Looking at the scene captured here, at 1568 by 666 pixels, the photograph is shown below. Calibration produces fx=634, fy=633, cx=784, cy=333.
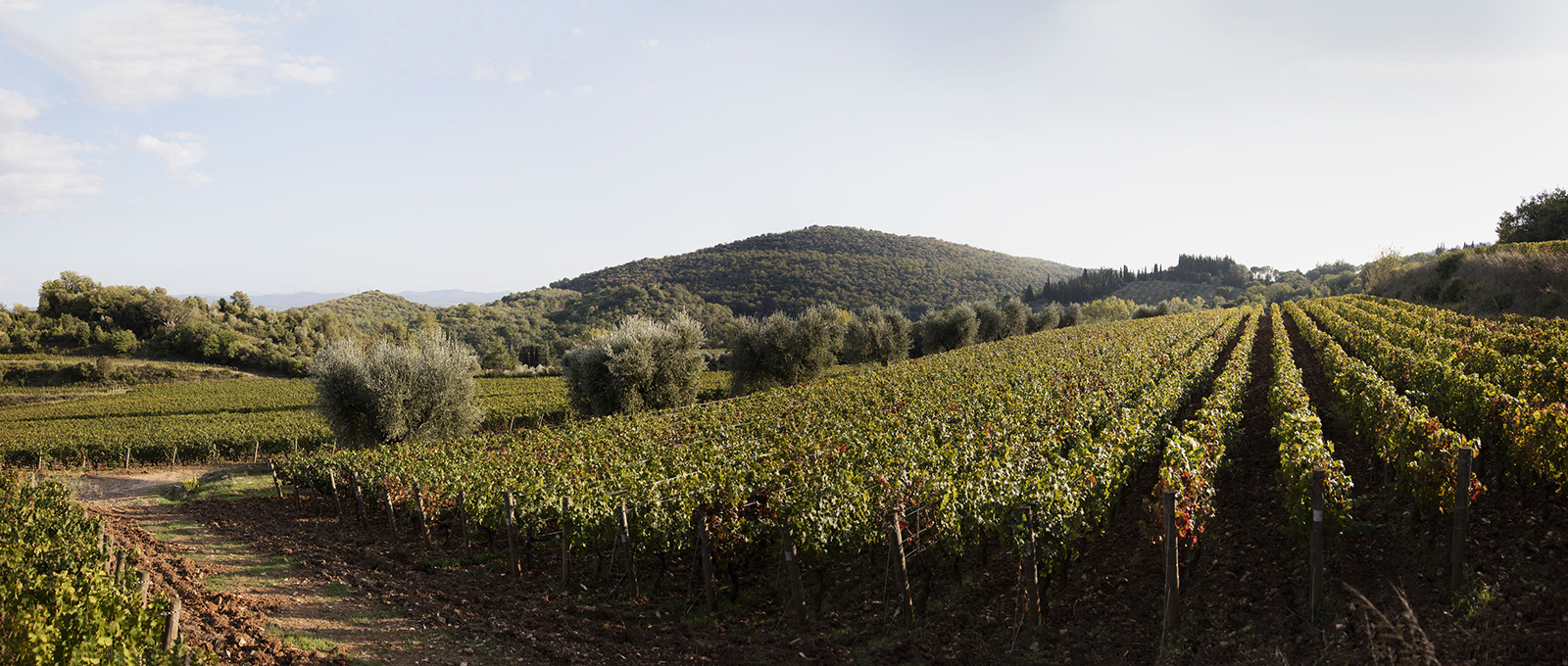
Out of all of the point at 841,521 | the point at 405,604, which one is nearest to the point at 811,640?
the point at 841,521

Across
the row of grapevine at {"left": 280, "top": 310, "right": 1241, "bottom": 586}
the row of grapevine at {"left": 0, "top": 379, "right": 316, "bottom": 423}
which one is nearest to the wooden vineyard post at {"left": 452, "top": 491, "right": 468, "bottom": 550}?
the row of grapevine at {"left": 280, "top": 310, "right": 1241, "bottom": 586}

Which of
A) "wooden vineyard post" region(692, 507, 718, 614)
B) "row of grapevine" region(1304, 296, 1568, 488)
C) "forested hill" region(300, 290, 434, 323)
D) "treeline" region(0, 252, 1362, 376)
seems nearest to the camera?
"row of grapevine" region(1304, 296, 1568, 488)

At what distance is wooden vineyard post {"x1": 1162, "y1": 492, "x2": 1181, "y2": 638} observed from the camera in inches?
269

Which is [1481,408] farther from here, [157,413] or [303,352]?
[303,352]

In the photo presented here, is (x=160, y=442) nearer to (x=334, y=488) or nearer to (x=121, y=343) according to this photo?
(x=334, y=488)

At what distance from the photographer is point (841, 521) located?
870 cm

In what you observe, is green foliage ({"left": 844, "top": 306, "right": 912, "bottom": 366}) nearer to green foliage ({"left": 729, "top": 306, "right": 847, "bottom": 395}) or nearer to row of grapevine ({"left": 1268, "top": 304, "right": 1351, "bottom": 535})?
green foliage ({"left": 729, "top": 306, "right": 847, "bottom": 395})

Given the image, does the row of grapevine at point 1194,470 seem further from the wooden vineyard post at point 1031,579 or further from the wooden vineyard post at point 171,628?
the wooden vineyard post at point 171,628

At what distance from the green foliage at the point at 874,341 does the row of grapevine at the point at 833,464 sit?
31.4 metres

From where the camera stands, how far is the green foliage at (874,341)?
177 feet

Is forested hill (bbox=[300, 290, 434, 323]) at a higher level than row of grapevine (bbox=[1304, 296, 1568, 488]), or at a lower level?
higher

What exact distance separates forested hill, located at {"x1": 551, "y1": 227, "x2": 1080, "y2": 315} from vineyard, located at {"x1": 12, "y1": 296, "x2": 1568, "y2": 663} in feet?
314

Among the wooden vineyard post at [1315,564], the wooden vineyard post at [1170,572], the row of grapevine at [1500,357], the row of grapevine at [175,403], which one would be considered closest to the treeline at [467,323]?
the row of grapevine at [175,403]

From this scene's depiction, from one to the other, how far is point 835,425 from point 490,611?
8.48 metres
